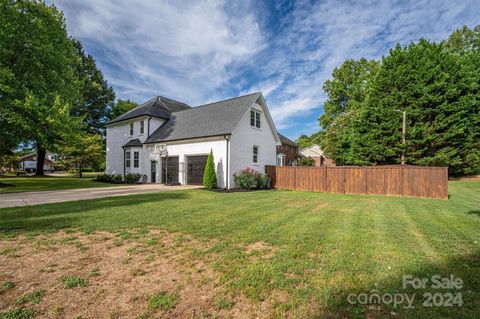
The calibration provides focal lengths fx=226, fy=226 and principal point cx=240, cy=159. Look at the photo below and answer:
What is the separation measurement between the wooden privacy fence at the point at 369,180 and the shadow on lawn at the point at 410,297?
35.5 ft

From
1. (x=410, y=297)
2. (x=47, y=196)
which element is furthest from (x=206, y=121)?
(x=410, y=297)

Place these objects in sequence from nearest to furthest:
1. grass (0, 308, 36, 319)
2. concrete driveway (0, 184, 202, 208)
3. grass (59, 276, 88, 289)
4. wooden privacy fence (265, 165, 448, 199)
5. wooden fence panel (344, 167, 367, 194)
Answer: grass (0, 308, 36, 319), grass (59, 276, 88, 289), concrete driveway (0, 184, 202, 208), wooden privacy fence (265, 165, 448, 199), wooden fence panel (344, 167, 367, 194)

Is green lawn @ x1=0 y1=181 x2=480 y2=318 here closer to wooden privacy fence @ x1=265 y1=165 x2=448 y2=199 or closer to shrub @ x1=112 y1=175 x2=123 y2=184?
wooden privacy fence @ x1=265 y1=165 x2=448 y2=199

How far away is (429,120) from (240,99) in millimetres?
16939

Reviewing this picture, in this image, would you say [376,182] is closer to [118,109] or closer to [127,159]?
[127,159]

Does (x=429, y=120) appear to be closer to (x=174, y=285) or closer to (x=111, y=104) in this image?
(x=174, y=285)

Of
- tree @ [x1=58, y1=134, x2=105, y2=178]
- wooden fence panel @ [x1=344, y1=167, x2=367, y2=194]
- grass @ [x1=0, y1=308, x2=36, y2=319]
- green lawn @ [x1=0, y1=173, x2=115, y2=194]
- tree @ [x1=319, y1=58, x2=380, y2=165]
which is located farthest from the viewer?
tree @ [x1=319, y1=58, x2=380, y2=165]

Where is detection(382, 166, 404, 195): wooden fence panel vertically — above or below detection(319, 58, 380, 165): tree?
below

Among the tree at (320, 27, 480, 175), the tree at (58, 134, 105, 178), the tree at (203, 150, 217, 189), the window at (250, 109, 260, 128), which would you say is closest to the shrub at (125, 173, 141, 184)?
the tree at (203, 150, 217, 189)

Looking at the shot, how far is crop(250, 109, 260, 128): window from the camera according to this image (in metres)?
17.5

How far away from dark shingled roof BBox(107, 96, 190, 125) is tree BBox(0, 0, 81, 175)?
6075 mm

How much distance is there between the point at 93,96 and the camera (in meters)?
35.4

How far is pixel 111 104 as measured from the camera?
125 feet

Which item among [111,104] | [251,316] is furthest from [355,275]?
[111,104]
